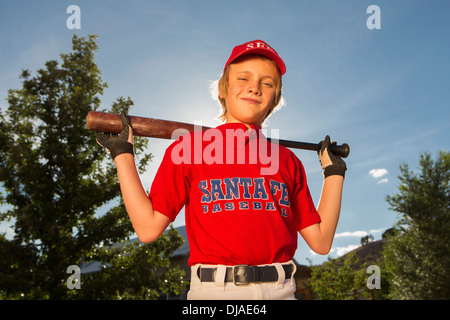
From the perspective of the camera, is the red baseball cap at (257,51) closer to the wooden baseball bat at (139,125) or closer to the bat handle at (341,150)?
the wooden baseball bat at (139,125)

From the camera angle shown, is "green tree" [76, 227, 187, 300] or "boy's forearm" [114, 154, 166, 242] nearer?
"boy's forearm" [114, 154, 166, 242]

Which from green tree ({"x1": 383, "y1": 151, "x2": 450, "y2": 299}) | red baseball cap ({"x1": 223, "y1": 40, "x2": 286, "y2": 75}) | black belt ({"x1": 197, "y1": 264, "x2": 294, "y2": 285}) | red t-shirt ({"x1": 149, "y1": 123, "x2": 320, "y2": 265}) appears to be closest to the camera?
black belt ({"x1": 197, "y1": 264, "x2": 294, "y2": 285})

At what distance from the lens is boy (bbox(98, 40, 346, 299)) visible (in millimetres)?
2152

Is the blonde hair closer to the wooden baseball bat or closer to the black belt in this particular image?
the wooden baseball bat

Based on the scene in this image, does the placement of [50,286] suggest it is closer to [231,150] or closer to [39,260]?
[39,260]

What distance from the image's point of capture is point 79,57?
16.7 meters

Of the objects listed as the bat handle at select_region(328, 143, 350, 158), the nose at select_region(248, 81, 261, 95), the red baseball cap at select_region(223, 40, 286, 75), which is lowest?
the bat handle at select_region(328, 143, 350, 158)

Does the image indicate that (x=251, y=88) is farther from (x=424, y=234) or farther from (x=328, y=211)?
(x=424, y=234)

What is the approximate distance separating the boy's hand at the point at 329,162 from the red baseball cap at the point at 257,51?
0.83 metres

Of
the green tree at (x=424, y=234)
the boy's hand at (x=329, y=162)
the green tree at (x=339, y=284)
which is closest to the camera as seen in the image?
the boy's hand at (x=329, y=162)

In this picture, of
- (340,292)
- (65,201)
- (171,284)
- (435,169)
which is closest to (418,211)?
(435,169)

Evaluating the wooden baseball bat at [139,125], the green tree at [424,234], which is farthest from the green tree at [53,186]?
the green tree at [424,234]

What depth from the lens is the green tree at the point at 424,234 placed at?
23.8m

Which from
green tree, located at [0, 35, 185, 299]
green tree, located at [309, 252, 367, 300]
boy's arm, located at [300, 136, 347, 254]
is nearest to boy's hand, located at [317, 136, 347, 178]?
boy's arm, located at [300, 136, 347, 254]
